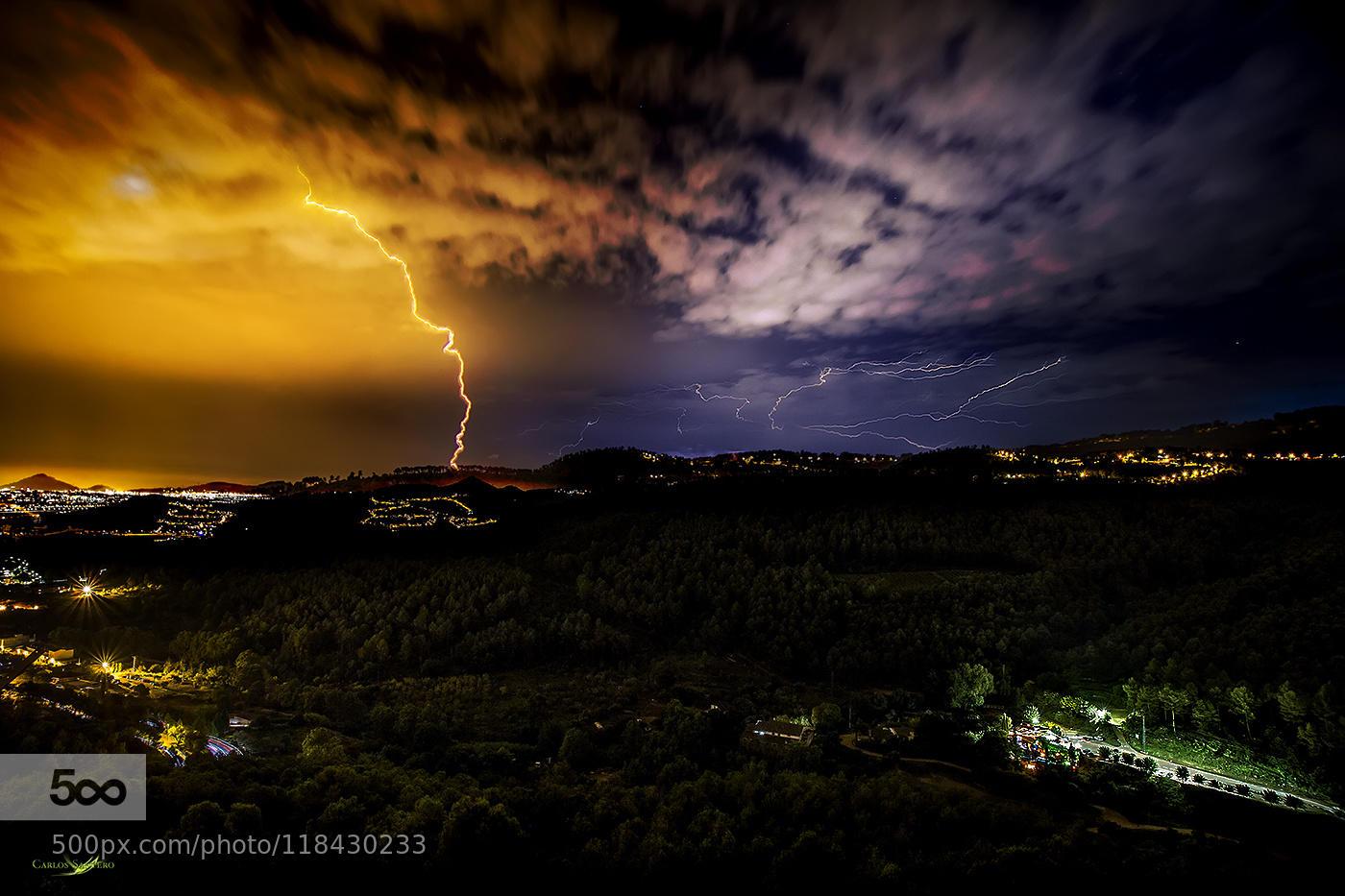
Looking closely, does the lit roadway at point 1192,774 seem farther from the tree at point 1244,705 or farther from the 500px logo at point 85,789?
the 500px logo at point 85,789

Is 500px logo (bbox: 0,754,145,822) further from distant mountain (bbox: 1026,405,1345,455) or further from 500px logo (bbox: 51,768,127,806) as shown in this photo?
distant mountain (bbox: 1026,405,1345,455)

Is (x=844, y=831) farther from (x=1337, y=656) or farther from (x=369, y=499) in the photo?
(x=369, y=499)

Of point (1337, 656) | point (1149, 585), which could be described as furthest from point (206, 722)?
point (1149, 585)

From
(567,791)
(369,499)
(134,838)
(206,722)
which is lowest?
(567,791)

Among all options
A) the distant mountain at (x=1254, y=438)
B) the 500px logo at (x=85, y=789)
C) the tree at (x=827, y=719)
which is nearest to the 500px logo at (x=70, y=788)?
the 500px logo at (x=85, y=789)

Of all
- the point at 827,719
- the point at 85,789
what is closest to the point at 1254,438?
the point at 827,719

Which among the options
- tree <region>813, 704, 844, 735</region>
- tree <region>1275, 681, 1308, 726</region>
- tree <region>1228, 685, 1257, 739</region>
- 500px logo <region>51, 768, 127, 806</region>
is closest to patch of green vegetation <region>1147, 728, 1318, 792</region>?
tree <region>1228, 685, 1257, 739</region>

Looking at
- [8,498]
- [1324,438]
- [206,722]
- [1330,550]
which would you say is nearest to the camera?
[206,722]
